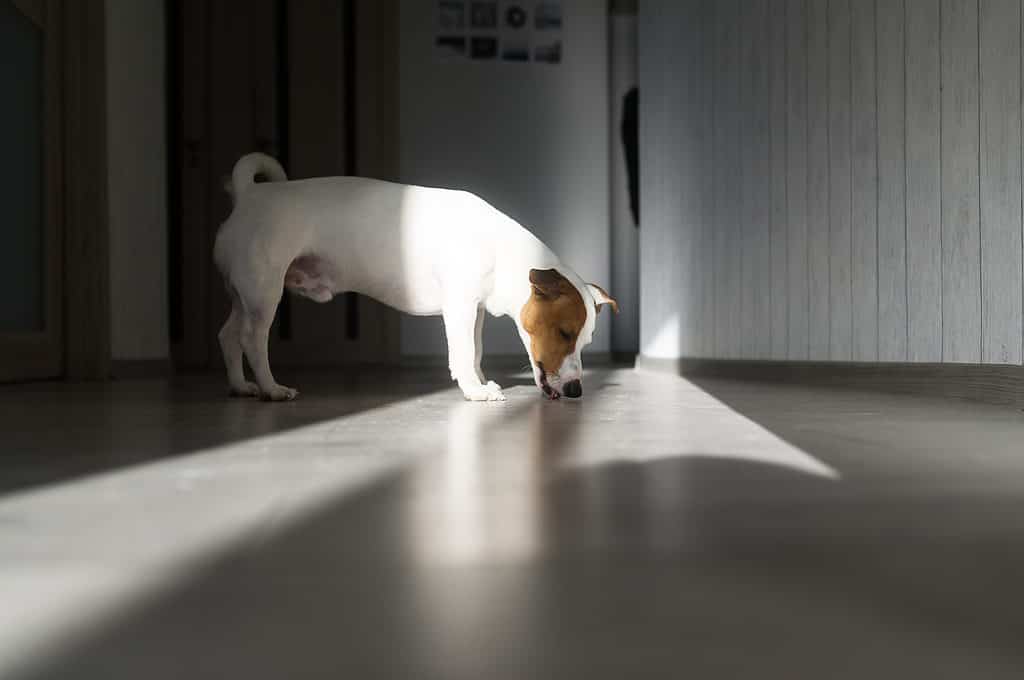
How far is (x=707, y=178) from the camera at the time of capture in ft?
12.5

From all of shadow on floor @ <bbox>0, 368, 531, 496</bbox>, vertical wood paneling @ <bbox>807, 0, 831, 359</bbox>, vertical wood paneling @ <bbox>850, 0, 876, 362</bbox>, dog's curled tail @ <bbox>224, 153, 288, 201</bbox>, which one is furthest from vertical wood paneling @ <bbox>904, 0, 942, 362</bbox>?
dog's curled tail @ <bbox>224, 153, 288, 201</bbox>

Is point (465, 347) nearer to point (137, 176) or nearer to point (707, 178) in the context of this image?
point (707, 178)

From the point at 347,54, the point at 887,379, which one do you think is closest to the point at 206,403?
the point at 887,379

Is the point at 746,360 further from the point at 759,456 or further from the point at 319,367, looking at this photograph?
the point at 319,367

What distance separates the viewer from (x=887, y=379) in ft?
8.21

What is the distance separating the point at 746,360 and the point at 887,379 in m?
0.92

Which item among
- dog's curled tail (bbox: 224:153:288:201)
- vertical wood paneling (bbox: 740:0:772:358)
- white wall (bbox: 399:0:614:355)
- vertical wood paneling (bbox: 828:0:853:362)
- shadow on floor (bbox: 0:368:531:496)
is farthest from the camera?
white wall (bbox: 399:0:614:355)

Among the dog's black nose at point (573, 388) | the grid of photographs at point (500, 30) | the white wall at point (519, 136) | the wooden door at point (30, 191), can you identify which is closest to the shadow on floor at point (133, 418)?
the wooden door at point (30, 191)

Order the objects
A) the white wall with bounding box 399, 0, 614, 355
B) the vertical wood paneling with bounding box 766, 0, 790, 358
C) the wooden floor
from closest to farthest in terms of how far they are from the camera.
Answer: the wooden floor < the vertical wood paneling with bounding box 766, 0, 790, 358 < the white wall with bounding box 399, 0, 614, 355

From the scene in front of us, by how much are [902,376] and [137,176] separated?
3.16 metres

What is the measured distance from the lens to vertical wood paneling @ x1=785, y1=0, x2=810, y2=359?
9.68 ft

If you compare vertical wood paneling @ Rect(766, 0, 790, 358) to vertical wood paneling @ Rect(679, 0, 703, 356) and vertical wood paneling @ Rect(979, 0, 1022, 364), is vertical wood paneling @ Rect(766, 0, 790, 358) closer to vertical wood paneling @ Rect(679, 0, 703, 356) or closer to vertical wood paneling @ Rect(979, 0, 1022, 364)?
vertical wood paneling @ Rect(679, 0, 703, 356)

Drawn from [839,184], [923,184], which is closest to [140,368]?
[839,184]

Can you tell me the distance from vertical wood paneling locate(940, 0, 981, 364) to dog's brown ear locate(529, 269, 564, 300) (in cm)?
94
